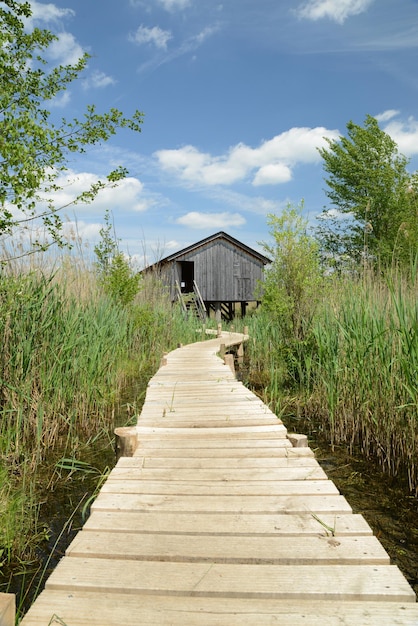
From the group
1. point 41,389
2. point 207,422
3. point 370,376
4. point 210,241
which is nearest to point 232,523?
point 207,422

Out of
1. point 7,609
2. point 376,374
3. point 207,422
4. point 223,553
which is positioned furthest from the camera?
point 376,374

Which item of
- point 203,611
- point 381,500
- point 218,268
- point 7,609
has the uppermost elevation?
point 218,268

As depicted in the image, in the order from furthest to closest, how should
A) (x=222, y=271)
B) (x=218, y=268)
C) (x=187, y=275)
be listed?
(x=187, y=275) < (x=222, y=271) < (x=218, y=268)

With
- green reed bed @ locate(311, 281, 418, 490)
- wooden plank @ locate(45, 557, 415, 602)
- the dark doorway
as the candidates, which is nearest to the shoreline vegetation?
green reed bed @ locate(311, 281, 418, 490)

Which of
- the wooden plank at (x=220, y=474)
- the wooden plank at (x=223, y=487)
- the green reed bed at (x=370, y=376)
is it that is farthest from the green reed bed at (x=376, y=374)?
the wooden plank at (x=223, y=487)

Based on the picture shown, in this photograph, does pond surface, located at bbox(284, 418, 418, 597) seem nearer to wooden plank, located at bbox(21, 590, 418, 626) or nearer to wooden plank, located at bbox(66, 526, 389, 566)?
wooden plank, located at bbox(66, 526, 389, 566)

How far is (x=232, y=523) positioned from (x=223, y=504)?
0.20 metres

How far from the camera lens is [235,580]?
1663mm

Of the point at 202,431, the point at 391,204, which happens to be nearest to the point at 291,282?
the point at 202,431

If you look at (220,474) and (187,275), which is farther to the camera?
(187,275)

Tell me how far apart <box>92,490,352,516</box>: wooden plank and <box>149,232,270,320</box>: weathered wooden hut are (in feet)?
64.6

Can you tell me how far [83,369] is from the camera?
494cm

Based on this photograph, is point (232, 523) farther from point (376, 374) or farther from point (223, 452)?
point (376, 374)

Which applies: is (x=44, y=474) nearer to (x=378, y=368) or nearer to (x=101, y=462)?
(x=101, y=462)
